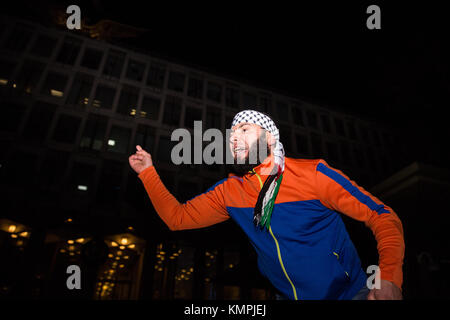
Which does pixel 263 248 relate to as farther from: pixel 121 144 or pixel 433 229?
pixel 121 144

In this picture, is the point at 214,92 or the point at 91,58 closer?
the point at 91,58

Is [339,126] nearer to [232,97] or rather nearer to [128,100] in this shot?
[232,97]

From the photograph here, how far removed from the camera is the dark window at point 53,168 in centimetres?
1590

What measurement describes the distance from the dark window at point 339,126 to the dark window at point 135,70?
19.8 meters

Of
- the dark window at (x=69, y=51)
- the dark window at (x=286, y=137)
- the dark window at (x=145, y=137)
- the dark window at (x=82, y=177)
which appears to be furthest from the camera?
the dark window at (x=286, y=137)

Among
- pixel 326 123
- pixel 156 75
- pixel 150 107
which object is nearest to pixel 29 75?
pixel 150 107

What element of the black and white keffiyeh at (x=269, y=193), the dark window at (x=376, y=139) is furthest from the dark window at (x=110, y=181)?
the dark window at (x=376, y=139)

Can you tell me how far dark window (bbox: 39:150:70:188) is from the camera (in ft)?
52.2

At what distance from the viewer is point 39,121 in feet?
57.0

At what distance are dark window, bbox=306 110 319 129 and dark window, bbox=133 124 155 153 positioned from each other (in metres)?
15.5

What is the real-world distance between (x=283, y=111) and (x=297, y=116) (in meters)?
1.57

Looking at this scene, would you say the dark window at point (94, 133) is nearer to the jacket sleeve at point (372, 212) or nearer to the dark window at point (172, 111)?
the dark window at point (172, 111)

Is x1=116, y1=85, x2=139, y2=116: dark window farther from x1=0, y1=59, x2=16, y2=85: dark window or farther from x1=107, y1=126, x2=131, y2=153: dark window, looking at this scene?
x1=0, y1=59, x2=16, y2=85: dark window
